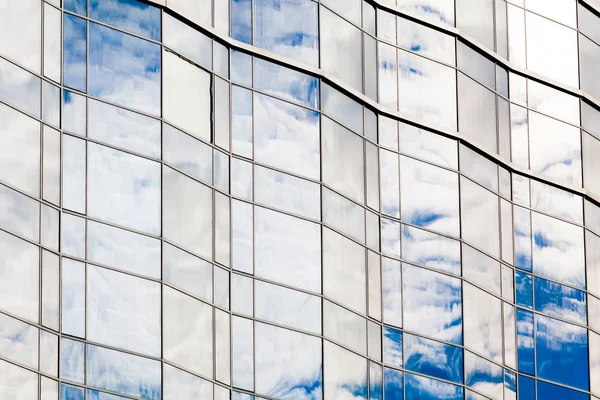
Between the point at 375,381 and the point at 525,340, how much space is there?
16.2 ft

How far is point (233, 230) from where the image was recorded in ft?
107

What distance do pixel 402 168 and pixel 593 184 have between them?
6.52m

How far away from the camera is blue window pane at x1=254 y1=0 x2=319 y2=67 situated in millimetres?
34344

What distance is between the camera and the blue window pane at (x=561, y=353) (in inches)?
1496

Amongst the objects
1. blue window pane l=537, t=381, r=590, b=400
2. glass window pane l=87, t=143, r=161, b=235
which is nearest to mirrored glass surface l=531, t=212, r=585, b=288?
blue window pane l=537, t=381, r=590, b=400

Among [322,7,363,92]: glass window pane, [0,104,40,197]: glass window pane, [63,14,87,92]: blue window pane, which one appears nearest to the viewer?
[0,104,40,197]: glass window pane

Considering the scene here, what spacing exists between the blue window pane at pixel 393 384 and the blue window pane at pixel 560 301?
4955mm

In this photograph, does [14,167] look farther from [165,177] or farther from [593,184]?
[593,184]

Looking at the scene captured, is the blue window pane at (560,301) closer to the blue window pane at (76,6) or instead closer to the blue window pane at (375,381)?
the blue window pane at (375,381)

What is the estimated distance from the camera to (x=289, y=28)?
34.7 metres

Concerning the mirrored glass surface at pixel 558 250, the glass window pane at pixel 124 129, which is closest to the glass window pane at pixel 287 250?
the glass window pane at pixel 124 129

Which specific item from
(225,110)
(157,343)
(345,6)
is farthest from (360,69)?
(157,343)

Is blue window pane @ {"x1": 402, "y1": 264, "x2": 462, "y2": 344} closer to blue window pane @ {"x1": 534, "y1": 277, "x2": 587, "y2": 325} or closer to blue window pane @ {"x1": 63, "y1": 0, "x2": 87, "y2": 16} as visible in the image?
blue window pane @ {"x1": 534, "y1": 277, "x2": 587, "y2": 325}

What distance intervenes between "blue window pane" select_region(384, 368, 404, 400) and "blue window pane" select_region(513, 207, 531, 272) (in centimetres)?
483
